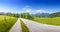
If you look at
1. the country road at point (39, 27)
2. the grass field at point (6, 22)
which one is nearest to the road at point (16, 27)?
the grass field at point (6, 22)

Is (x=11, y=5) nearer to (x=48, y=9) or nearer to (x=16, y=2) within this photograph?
(x=16, y=2)

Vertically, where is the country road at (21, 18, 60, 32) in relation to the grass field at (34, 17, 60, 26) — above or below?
below

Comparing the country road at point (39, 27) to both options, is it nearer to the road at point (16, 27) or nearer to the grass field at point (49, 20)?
the grass field at point (49, 20)

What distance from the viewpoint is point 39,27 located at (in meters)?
4.22

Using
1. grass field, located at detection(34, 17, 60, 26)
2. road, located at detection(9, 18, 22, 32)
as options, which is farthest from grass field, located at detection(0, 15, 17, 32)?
grass field, located at detection(34, 17, 60, 26)

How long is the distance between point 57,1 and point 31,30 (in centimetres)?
82

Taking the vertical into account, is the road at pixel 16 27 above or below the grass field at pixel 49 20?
below

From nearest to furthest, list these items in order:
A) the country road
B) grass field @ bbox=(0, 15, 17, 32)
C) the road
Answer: the country road < grass field @ bbox=(0, 15, 17, 32) < the road

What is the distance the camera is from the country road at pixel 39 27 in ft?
13.4

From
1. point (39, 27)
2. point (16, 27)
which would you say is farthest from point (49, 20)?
point (16, 27)

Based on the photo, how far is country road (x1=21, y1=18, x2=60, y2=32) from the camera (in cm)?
410

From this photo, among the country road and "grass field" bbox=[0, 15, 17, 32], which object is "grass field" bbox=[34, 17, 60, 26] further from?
"grass field" bbox=[0, 15, 17, 32]

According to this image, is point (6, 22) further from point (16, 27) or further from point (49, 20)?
point (49, 20)

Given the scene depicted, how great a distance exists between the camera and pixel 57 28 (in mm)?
4113
